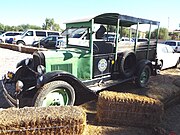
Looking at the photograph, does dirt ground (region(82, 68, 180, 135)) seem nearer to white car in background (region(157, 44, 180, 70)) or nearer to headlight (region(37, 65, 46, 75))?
headlight (region(37, 65, 46, 75))

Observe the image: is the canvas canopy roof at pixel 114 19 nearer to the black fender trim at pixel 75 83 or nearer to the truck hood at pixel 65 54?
the truck hood at pixel 65 54

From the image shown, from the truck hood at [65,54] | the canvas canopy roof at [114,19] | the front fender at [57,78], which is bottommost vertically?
the front fender at [57,78]

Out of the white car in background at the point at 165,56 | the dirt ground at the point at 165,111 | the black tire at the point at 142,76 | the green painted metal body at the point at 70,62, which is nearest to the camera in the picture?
the dirt ground at the point at 165,111

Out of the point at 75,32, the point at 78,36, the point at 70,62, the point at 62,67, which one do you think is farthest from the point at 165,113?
the point at 75,32

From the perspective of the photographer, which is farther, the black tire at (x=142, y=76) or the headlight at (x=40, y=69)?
the black tire at (x=142, y=76)

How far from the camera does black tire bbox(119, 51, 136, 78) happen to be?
5.93 meters

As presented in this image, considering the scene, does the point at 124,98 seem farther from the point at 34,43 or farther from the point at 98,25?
the point at 34,43

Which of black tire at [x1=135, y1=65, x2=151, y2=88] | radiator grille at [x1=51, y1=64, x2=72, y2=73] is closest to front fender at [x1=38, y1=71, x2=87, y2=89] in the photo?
radiator grille at [x1=51, y1=64, x2=72, y2=73]

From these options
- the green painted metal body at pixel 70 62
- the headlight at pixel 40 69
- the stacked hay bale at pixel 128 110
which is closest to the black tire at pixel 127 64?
the green painted metal body at pixel 70 62

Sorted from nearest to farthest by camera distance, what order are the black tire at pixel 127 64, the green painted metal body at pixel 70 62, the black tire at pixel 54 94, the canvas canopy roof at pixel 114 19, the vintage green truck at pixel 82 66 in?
the black tire at pixel 54 94, the vintage green truck at pixel 82 66, the green painted metal body at pixel 70 62, the canvas canopy roof at pixel 114 19, the black tire at pixel 127 64

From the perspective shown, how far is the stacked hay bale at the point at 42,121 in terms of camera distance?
3.16 m

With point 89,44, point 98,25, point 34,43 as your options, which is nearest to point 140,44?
point 98,25

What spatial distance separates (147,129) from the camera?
418 centimetres

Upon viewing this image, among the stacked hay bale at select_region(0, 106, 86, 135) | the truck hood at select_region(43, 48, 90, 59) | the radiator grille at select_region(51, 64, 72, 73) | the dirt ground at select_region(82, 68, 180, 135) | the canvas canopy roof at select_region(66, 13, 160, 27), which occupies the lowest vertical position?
the dirt ground at select_region(82, 68, 180, 135)
